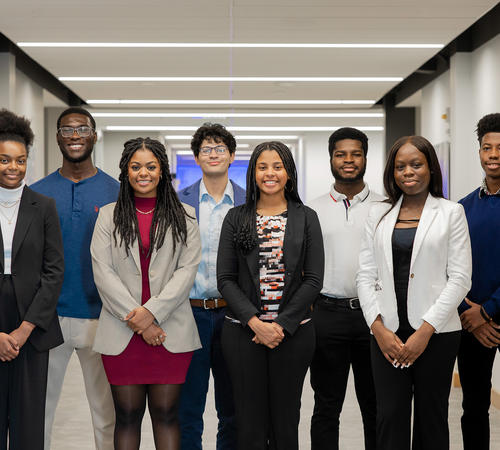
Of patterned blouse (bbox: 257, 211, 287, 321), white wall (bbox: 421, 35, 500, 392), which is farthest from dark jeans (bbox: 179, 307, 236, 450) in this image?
white wall (bbox: 421, 35, 500, 392)

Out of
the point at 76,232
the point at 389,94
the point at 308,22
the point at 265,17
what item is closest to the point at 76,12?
the point at 265,17

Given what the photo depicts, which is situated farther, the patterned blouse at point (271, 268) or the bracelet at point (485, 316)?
the bracelet at point (485, 316)

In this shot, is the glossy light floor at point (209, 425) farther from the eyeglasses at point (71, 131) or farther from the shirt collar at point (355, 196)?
the eyeglasses at point (71, 131)

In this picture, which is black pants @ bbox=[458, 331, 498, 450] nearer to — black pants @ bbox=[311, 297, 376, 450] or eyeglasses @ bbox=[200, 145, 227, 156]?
black pants @ bbox=[311, 297, 376, 450]

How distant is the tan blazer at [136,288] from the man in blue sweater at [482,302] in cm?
132

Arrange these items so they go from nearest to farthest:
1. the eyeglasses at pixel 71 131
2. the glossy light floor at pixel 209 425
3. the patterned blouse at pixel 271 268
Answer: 1. the patterned blouse at pixel 271 268
2. the eyeglasses at pixel 71 131
3. the glossy light floor at pixel 209 425

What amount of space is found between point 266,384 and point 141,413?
577 millimetres

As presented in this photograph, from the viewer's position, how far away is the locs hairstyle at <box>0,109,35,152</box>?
2.97 m

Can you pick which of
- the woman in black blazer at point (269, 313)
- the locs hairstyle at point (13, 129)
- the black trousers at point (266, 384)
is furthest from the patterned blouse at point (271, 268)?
the locs hairstyle at point (13, 129)

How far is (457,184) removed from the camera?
6.76 meters

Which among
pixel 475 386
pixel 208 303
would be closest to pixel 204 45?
pixel 208 303

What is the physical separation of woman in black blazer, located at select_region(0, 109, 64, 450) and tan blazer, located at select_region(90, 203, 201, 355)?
0.21 metres

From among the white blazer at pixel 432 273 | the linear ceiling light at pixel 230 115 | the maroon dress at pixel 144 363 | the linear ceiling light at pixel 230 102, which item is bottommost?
the maroon dress at pixel 144 363

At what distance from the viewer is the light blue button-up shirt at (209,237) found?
3236 mm
